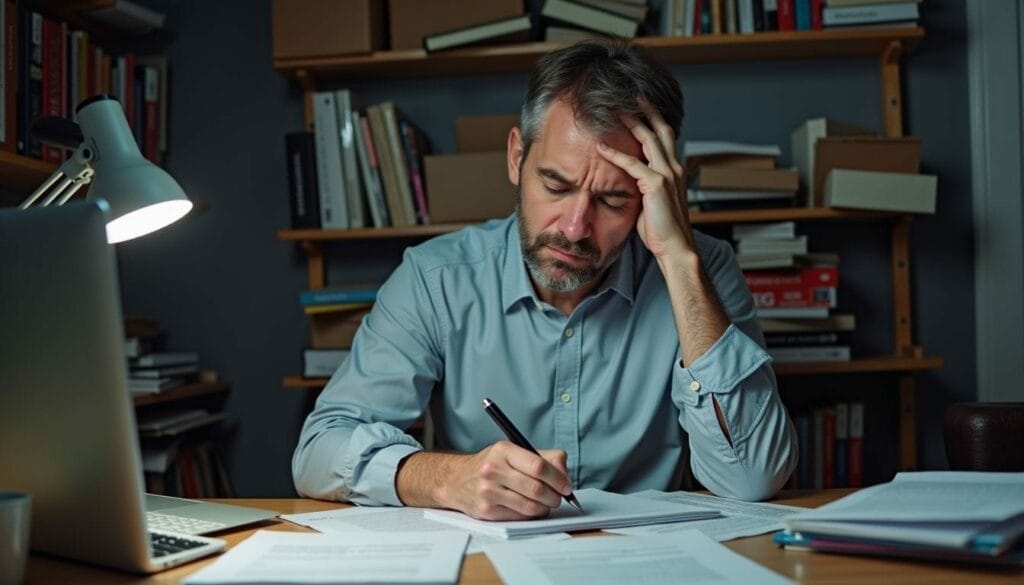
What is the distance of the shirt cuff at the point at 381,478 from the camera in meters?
1.23

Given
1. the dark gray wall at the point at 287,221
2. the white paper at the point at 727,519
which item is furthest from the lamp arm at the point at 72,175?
the dark gray wall at the point at 287,221

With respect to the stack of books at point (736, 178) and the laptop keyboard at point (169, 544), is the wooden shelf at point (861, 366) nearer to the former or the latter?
the stack of books at point (736, 178)

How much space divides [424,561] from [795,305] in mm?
1753

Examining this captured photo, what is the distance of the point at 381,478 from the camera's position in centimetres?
123

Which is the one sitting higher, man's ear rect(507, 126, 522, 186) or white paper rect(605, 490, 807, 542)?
man's ear rect(507, 126, 522, 186)

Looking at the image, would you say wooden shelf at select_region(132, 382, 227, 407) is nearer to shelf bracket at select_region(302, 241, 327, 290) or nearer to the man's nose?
shelf bracket at select_region(302, 241, 327, 290)

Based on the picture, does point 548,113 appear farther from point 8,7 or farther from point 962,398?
point 962,398

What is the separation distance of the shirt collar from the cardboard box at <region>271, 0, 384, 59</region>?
1.09m

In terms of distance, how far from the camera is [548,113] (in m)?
1.55

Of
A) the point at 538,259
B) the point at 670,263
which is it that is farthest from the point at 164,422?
the point at 670,263

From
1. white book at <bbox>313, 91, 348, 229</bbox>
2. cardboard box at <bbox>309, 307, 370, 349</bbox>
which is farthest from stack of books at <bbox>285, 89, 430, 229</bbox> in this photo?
cardboard box at <bbox>309, 307, 370, 349</bbox>

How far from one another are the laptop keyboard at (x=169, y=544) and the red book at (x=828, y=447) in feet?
→ 6.20

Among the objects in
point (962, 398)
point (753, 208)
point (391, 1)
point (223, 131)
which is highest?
point (391, 1)

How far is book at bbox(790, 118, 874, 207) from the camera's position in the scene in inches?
96.0
